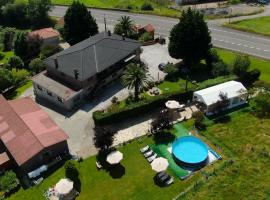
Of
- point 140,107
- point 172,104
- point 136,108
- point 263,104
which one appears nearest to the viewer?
point 263,104

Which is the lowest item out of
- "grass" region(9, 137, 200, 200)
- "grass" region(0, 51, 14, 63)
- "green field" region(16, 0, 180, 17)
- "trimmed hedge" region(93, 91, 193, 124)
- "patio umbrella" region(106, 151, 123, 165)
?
"grass" region(9, 137, 200, 200)

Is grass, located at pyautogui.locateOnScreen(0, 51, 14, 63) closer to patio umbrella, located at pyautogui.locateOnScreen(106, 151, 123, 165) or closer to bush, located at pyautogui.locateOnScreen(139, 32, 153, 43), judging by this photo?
bush, located at pyautogui.locateOnScreen(139, 32, 153, 43)

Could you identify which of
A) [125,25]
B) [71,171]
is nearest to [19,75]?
[125,25]

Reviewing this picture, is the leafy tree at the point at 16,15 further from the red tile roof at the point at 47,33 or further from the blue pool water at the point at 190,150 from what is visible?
the blue pool water at the point at 190,150

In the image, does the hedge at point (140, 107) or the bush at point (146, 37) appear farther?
the bush at point (146, 37)

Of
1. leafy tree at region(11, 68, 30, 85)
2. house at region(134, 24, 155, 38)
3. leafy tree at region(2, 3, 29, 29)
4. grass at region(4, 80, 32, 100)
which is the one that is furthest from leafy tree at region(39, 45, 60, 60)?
leafy tree at region(2, 3, 29, 29)

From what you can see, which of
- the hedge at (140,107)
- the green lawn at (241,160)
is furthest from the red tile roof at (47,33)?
the green lawn at (241,160)

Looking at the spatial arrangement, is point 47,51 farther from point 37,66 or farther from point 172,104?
point 172,104
